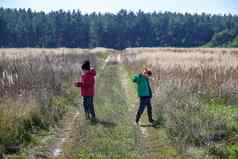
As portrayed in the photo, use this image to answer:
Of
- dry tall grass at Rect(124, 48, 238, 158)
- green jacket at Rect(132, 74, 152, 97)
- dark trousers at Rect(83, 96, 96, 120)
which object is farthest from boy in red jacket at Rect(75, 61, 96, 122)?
dry tall grass at Rect(124, 48, 238, 158)

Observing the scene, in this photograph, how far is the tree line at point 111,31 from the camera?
368 ft

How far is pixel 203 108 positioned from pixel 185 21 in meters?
126

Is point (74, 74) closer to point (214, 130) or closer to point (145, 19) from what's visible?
point (214, 130)

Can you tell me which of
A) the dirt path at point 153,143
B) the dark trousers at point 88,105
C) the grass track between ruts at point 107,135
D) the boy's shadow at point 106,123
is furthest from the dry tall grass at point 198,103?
the dark trousers at point 88,105

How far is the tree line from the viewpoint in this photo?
112 m

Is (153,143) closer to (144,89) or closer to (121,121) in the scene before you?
(121,121)

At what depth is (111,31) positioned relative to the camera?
12344 cm

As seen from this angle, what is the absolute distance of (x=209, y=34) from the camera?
430 feet

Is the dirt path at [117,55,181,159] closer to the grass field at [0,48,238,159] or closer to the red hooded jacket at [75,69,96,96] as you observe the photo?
the grass field at [0,48,238,159]

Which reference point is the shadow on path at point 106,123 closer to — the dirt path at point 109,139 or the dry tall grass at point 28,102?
the dirt path at point 109,139

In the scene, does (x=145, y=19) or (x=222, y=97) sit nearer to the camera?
(x=222, y=97)

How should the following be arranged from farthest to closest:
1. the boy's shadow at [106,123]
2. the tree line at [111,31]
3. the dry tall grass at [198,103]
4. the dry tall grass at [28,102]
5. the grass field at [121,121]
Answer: the tree line at [111,31]
the boy's shadow at [106,123]
the dry tall grass at [28,102]
the dry tall grass at [198,103]
the grass field at [121,121]

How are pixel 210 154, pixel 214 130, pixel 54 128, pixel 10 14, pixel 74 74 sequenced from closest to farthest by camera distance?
pixel 210 154, pixel 214 130, pixel 54 128, pixel 74 74, pixel 10 14

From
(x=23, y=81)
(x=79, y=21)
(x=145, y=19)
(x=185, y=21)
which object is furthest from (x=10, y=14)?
(x=23, y=81)
